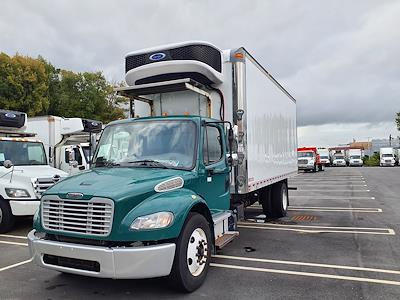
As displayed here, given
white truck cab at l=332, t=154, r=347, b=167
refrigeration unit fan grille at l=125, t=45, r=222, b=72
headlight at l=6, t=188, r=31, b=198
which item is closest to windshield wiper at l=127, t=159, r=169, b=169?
refrigeration unit fan grille at l=125, t=45, r=222, b=72

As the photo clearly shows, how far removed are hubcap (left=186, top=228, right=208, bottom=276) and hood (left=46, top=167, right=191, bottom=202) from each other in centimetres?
80

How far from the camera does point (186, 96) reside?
6973 millimetres

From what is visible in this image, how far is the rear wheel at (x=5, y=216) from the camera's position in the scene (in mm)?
8414

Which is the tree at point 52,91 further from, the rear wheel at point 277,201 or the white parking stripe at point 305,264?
the white parking stripe at point 305,264

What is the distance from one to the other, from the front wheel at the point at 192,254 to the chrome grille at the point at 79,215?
0.91 meters

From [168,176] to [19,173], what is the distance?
18.5 ft

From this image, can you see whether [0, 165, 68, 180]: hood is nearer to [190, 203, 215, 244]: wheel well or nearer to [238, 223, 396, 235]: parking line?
[238, 223, 396, 235]: parking line

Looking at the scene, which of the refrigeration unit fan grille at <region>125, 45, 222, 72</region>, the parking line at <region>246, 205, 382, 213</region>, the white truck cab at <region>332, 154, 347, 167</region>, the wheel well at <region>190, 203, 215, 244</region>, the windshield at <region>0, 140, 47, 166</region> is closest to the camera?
the wheel well at <region>190, 203, 215, 244</region>

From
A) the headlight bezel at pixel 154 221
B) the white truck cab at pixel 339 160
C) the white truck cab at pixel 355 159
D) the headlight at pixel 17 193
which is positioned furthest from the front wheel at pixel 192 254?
the white truck cab at pixel 355 159

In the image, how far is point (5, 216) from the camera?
27.6 feet

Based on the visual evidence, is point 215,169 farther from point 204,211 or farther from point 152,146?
point 152,146

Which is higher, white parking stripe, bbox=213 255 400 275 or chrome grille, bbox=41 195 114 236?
chrome grille, bbox=41 195 114 236

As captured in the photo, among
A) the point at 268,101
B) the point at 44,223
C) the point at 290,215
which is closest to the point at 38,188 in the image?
the point at 44,223

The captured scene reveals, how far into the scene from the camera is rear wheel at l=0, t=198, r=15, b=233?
8414 mm
